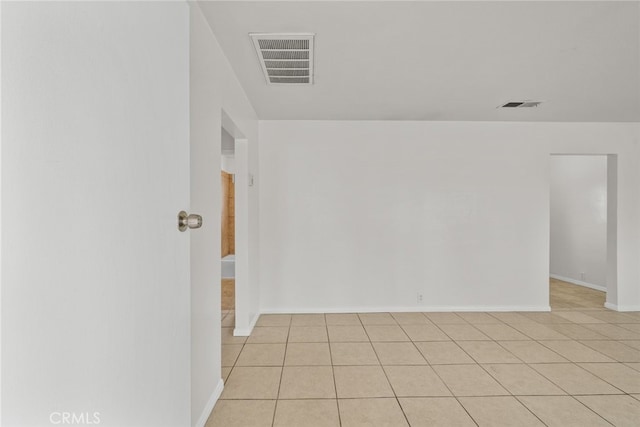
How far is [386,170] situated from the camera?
4.00 m

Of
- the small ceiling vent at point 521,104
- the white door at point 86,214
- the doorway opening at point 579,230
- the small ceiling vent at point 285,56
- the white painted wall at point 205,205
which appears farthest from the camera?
the doorway opening at point 579,230

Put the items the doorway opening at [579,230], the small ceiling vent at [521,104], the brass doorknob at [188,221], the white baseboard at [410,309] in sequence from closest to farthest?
the brass doorknob at [188,221], the small ceiling vent at [521,104], the white baseboard at [410,309], the doorway opening at [579,230]

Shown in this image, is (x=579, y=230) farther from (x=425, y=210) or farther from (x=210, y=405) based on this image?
(x=210, y=405)

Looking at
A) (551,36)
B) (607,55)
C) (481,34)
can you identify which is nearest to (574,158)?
(607,55)

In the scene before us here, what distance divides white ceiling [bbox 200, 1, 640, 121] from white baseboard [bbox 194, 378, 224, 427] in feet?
7.77

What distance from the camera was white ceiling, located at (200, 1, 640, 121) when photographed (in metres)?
1.85

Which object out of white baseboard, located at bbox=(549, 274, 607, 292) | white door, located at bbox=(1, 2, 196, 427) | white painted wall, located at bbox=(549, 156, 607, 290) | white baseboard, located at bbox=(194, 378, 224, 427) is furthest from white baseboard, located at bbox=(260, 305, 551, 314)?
white door, located at bbox=(1, 2, 196, 427)

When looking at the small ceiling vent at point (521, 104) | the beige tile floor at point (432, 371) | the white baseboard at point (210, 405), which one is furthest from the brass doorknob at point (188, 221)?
the small ceiling vent at point (521, 104)

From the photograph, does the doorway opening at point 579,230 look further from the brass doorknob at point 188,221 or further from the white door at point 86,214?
the white door at point 86,214

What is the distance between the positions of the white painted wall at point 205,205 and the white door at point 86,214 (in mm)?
979

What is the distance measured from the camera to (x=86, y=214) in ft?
1.77

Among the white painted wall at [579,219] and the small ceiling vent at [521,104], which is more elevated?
the small ceiling vent at [521,104]

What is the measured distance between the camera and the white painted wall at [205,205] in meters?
1.72

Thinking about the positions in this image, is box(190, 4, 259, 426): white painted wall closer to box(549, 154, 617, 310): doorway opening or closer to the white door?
the white door
